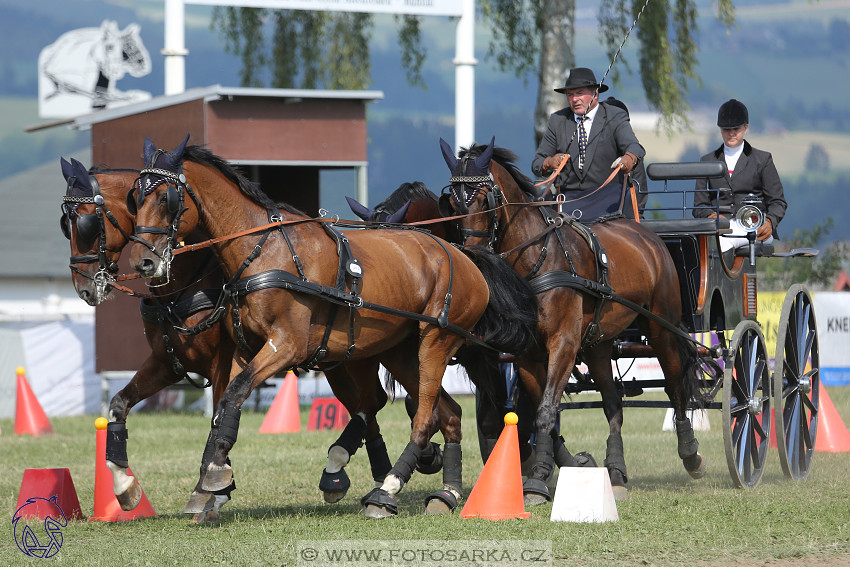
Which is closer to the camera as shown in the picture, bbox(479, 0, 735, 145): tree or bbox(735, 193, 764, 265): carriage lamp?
bbox(735, 193, 764, 265): carriage lamp

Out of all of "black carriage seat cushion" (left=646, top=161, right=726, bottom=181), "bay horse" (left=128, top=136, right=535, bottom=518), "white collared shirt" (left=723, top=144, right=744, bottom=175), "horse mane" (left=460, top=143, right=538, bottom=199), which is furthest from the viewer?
"white collared shirt" (left=723, top=144, right=744, bottom=175)

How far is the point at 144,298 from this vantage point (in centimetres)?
654

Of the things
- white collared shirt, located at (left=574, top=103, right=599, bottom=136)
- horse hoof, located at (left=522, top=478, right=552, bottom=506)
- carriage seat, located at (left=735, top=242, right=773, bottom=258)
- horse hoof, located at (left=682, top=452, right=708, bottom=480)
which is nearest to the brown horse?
horse hoof, located at (left=522, top=478, right=552, bottom=506)

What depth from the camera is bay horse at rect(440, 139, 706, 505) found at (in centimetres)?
700

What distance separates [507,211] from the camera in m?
7.20

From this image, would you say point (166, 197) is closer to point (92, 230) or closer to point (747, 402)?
point (92, 230)

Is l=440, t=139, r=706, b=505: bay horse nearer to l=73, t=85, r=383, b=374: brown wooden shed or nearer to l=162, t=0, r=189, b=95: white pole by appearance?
l=73, t=85, r=383, b=374: brown wooden shed

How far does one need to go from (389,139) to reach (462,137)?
2471 inches

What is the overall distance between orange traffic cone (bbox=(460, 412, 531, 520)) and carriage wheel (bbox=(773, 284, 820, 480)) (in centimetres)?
265

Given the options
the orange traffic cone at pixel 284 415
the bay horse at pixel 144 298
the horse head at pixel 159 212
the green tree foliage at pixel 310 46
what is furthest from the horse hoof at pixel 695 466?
the green tree foliage at pixel 310 46

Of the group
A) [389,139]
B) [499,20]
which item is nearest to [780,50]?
[389,139]

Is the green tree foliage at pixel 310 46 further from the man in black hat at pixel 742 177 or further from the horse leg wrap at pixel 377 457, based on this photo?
the horse leg wrap at pixel 377 457

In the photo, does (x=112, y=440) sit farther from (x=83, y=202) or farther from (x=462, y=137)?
(x=462, y=137)

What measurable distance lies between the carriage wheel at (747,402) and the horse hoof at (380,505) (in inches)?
94.1
